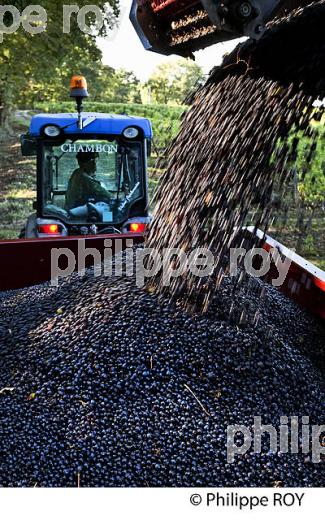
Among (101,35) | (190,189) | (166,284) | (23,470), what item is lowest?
(23,470)

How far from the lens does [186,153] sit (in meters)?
2.80

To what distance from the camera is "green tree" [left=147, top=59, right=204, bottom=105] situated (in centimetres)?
3114

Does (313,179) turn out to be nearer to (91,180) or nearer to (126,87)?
(91,180)

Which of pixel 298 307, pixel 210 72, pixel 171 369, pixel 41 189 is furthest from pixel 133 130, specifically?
pixel 171 369

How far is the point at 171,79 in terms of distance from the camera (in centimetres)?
4084

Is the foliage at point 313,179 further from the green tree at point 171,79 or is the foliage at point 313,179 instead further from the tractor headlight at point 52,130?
the green tree at point 171,79

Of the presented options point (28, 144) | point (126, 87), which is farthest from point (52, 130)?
point (126, 87)

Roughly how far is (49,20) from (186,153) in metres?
9.12

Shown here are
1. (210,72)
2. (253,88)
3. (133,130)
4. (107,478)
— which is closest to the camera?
(107,478)

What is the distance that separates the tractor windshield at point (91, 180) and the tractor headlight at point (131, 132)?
0.10m

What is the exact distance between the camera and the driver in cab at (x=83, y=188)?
470cm

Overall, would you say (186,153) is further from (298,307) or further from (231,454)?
(231,454)

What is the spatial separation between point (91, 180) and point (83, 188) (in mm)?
79

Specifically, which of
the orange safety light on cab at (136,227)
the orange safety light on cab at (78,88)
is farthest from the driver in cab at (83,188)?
the orange safety light on cab at (78,88)
